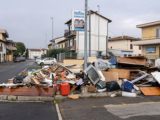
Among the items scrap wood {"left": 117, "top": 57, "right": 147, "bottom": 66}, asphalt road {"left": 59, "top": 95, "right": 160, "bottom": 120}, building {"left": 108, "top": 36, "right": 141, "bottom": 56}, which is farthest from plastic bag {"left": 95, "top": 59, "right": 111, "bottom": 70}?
building {"left": 108, "top": 36, "right": 141, "bottom": 56}

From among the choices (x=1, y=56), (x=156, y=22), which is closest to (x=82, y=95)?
(x=156, y=22)

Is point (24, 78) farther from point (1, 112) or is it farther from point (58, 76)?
point (1, 112)

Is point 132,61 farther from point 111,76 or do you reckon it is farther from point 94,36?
point 94,36

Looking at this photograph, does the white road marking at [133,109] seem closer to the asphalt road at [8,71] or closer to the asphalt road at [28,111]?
the asphalt road at [28,111]

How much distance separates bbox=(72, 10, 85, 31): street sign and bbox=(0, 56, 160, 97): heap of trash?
250 centimetres

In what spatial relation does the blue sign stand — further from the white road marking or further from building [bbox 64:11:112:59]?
the white road marking

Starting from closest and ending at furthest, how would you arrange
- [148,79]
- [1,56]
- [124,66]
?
[148,79]
[124,66]
[1,56]

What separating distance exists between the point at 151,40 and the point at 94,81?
22.1 metres

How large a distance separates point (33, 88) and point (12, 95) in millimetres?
1024

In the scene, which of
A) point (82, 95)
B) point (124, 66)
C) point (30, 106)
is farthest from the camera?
point (124, 66)

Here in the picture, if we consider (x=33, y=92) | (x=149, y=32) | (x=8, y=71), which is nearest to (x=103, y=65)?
(x=33, y=92)

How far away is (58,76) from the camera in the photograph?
31.4 feet

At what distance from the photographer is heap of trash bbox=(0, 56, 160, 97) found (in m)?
7.22

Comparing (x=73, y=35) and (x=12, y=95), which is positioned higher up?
(x=73, y=35)
